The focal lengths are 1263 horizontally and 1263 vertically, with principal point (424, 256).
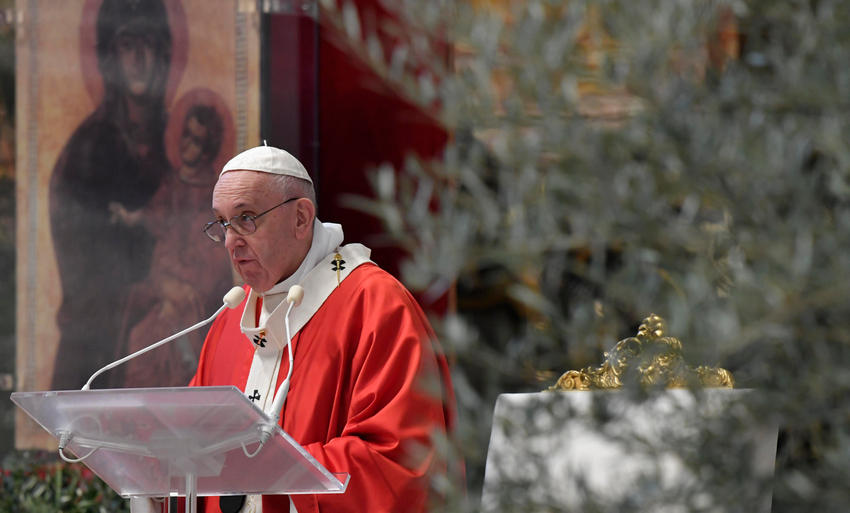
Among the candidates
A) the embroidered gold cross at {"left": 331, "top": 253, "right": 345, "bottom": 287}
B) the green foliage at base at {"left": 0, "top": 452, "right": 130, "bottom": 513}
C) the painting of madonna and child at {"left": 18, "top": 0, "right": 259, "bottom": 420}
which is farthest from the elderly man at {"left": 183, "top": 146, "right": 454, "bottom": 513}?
the painting of madonna and child at {"left": 18, "top": 0, "right": 259, "bottom": 420}

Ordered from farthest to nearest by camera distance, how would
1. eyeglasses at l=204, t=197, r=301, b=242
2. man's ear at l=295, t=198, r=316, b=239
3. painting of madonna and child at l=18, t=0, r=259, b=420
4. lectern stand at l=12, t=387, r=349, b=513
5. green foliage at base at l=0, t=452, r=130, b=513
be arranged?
painting of madonna and child at l=18, t=0, r=259, b=420 → green foliage at base at l=0, t=452, r=130, b=513 → man's ear at l=295, t=198, r=316, b=239 → eyeglasses at l=204, t=197, r=301, b=242 → lectern stand at l=12, t=387, r=349, b=513

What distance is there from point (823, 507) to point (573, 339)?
Result: 25 centimetres

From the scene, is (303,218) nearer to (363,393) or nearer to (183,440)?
(363,393)

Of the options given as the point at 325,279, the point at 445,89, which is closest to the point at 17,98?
the point at 325,279

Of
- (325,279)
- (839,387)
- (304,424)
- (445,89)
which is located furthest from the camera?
(325,279)

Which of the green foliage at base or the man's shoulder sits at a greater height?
the man's shoulder

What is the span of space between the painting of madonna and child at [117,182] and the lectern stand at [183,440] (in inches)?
134

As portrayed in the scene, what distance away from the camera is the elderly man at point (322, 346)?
137 inches

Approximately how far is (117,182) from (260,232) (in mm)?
2871

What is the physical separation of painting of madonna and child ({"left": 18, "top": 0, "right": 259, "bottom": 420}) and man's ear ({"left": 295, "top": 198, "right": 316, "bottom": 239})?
2490 millimetres

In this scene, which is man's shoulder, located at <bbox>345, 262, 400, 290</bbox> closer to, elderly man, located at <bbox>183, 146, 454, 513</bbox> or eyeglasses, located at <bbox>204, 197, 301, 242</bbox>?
elderly man, located at <bbox>183, 146, 454, 513</bbox>

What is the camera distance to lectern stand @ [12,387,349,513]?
2738mm

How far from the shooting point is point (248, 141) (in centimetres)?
626

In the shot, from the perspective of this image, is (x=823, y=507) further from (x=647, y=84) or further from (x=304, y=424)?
(x=304, y=424)
